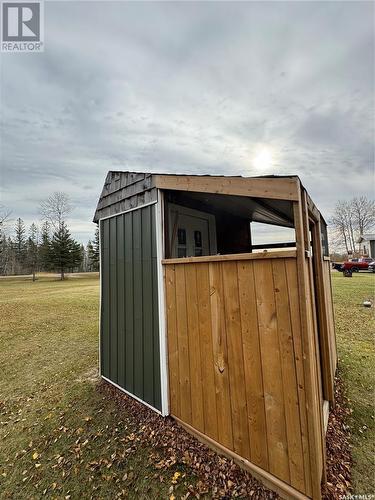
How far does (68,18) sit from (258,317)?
21.9ft

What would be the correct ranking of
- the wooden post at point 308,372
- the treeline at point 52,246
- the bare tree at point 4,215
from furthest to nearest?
the treeline at point 52,246 → the bare tree at point 4,215 → the wooden post at point 308,372

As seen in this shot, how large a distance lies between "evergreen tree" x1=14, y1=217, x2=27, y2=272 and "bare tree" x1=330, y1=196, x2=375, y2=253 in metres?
45.6

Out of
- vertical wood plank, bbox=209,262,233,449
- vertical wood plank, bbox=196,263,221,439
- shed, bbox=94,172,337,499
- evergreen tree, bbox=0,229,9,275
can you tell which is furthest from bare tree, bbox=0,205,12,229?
vertical wood plank, bbox=209,262,233,449

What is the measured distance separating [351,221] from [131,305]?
3656 cm

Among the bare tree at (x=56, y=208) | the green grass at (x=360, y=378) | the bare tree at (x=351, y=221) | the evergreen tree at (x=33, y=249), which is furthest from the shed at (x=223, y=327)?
the bare tree at (x=351, y=221)

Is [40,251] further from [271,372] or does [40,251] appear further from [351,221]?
[351,221]

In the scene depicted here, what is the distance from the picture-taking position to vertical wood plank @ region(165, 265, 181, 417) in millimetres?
2773

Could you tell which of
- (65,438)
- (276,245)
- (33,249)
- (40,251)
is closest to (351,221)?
(276,245)

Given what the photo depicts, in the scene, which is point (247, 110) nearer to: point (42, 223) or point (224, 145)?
point (224, 145)

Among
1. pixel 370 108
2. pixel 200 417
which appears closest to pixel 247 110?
pixel 370 108

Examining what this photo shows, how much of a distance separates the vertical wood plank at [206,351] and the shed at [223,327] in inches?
0.4

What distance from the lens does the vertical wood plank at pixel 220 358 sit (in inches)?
88.2

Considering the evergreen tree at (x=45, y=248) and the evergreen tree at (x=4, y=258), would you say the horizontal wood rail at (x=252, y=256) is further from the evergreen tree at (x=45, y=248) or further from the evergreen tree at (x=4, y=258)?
the evergreen tree at (x=4, y=258)

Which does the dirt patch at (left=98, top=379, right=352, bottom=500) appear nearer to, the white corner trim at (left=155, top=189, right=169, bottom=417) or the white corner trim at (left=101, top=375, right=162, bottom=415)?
the white corner trim at (left=101, top=375, right=162, bottom=415)
